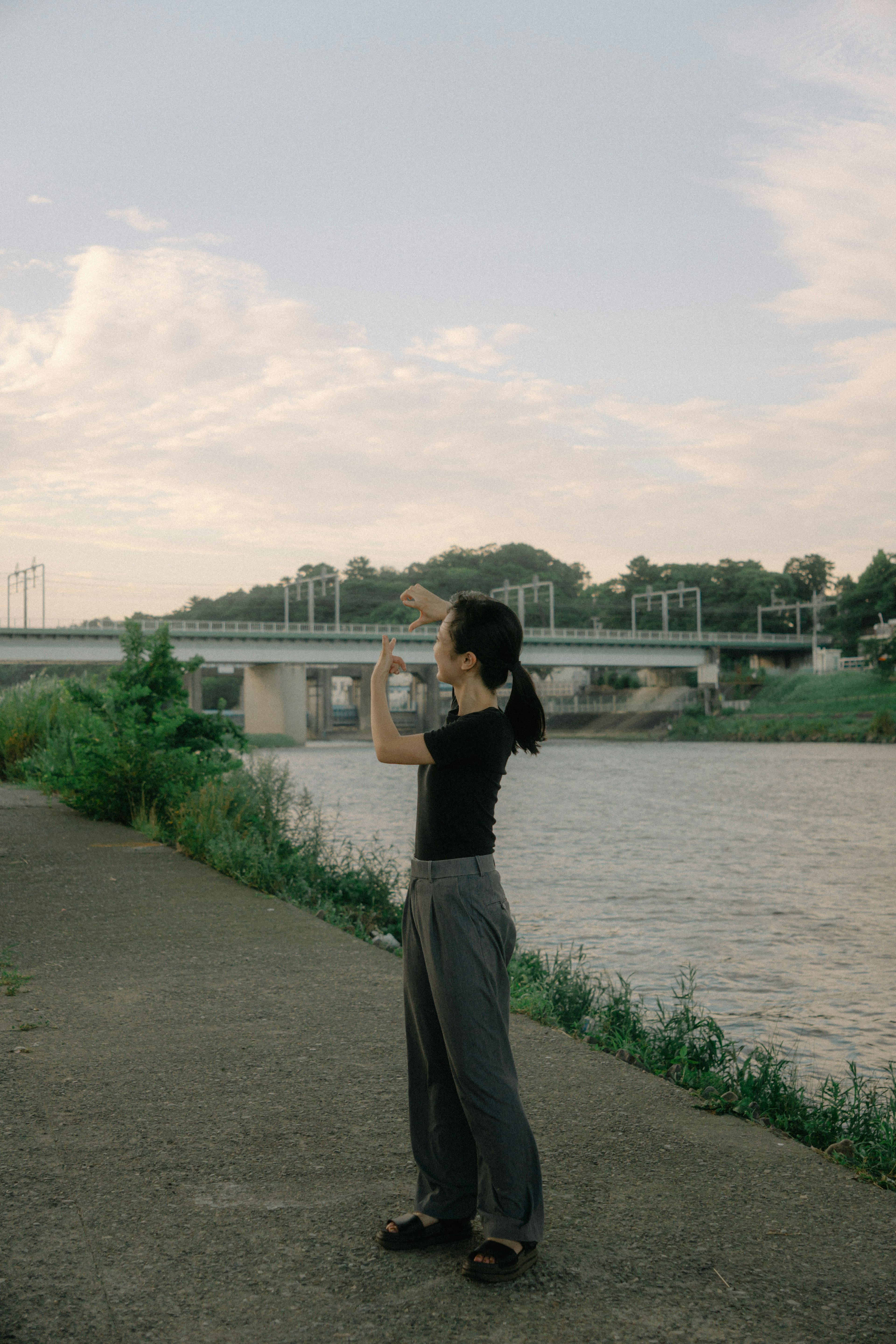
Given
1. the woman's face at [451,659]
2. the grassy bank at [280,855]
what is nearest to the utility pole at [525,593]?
the grassy bank at [280,855]

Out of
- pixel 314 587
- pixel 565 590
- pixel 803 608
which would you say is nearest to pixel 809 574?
Result: pixel 803 608

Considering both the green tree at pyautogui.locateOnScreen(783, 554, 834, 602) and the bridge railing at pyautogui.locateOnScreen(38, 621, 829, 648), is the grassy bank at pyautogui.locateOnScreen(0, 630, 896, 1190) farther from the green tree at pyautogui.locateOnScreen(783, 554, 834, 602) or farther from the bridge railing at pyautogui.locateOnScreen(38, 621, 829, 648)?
the green tree at pyautogui.locateOnScreen(783, 554, 834, 602)

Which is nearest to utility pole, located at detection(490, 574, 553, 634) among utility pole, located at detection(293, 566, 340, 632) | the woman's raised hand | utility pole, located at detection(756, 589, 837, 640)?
utility pole, located at detection(293, 566, 340, 632)

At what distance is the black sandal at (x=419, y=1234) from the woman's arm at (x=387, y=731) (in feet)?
4.23

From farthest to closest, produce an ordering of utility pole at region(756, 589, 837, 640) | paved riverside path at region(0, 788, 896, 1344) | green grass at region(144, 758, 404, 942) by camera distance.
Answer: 1. utility pole at region(756, 589, 837, 640)
2. green grass at region(144, 758, 404, 942)
3. paved riverside path at region(0, 788, 896, 1344)

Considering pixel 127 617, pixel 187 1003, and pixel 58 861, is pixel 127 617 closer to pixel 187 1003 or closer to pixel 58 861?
pixel 58 861

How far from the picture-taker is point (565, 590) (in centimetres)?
14325

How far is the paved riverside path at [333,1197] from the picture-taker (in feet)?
9.20

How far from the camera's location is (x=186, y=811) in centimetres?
1130

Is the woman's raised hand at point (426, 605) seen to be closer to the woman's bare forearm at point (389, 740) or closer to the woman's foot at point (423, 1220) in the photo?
the woman's bare forearm at point (389, 740)

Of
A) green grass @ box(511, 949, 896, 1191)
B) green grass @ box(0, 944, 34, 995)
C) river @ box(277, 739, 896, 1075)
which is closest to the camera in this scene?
green grass @ box(511, 949, 896, 1191)

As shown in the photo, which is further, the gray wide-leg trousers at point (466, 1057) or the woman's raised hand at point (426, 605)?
the woman's raised hand at point (426, 605)

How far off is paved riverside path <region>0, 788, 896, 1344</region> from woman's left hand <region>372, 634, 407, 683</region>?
1602 millimetres

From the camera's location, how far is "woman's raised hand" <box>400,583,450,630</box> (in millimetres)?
3377
